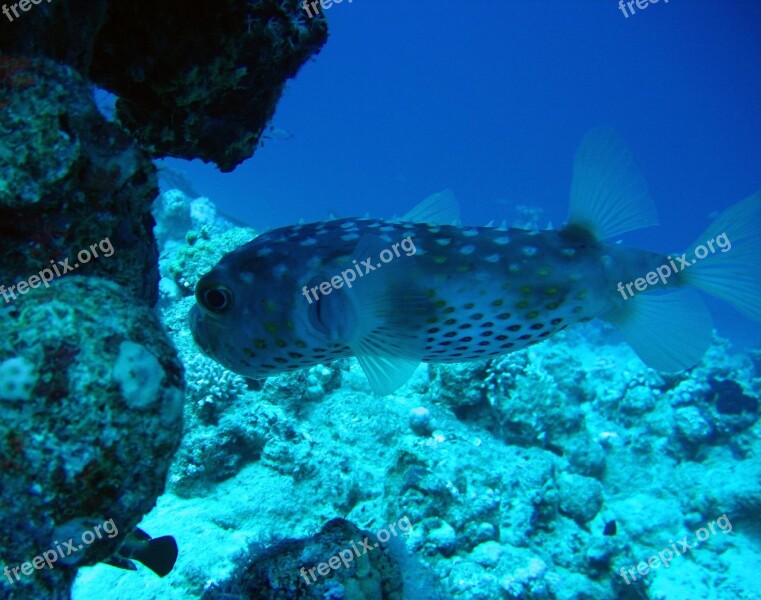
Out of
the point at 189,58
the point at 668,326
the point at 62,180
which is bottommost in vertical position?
the point at 668,326

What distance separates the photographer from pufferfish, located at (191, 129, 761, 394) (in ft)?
9.07

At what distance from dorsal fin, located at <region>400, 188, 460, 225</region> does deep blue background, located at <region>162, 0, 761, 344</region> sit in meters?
A: 77.0

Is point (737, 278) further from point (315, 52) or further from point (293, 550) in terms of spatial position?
point (293, 550)

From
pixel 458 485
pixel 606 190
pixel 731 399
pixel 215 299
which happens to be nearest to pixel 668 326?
pixel 606 190

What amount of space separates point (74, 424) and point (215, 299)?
1279 millimetres

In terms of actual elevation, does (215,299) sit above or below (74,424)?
above

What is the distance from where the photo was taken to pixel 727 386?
988cm

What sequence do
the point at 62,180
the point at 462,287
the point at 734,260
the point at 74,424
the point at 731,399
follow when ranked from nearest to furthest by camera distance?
1. the point at 74,424
2. the point at 62,180
3. the point at 462,287
4. the point at 734,260
5. the point at 731,399

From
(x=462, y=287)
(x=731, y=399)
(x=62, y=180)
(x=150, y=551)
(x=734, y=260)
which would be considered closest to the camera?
(x=62, y=180)

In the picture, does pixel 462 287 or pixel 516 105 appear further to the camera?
pixel 516 105

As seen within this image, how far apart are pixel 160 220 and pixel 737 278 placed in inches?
644

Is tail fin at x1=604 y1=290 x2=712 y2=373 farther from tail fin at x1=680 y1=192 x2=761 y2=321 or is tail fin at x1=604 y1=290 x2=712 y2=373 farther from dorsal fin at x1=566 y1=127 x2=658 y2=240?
dorsal fin at x1=566 y1=127 x2=658 y2=240

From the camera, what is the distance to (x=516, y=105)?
4616 inches

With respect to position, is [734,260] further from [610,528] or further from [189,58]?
[610,528]
